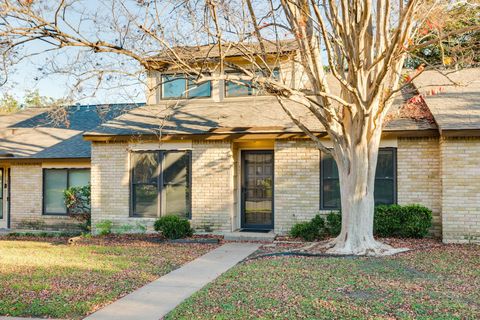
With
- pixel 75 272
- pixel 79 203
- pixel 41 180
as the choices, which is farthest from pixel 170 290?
pixel 41 180

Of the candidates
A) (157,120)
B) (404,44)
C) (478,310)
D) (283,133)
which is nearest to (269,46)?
(283,133)

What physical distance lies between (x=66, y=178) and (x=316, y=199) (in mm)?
8465

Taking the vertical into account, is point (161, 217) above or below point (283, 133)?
below

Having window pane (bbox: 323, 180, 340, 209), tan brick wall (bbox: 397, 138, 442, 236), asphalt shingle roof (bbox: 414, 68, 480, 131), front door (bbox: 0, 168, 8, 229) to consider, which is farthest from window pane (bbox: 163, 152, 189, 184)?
front door (bbox: 0, 168, 8, 229)

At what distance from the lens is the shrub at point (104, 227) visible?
14219 millimetres

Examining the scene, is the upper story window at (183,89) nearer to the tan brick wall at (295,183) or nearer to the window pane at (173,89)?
the window pane at (173,89)

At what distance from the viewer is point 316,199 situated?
1322cm

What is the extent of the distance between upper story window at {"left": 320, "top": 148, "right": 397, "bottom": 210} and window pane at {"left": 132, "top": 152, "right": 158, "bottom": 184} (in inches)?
185

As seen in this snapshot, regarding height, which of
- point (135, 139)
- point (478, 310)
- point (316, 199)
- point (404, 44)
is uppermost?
point (404, 44)

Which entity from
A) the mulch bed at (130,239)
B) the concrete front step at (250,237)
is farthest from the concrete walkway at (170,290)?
the concrete front step at (250,237)

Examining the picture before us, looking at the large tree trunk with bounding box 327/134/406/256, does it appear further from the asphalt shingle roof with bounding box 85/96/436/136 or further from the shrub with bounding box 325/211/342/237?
the asphalt shingle roof with bounding box 85/96/436/136

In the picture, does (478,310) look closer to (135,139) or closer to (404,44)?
(404,44)

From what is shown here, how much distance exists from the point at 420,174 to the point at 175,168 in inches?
258

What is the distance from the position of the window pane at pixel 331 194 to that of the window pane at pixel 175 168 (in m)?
3.88
